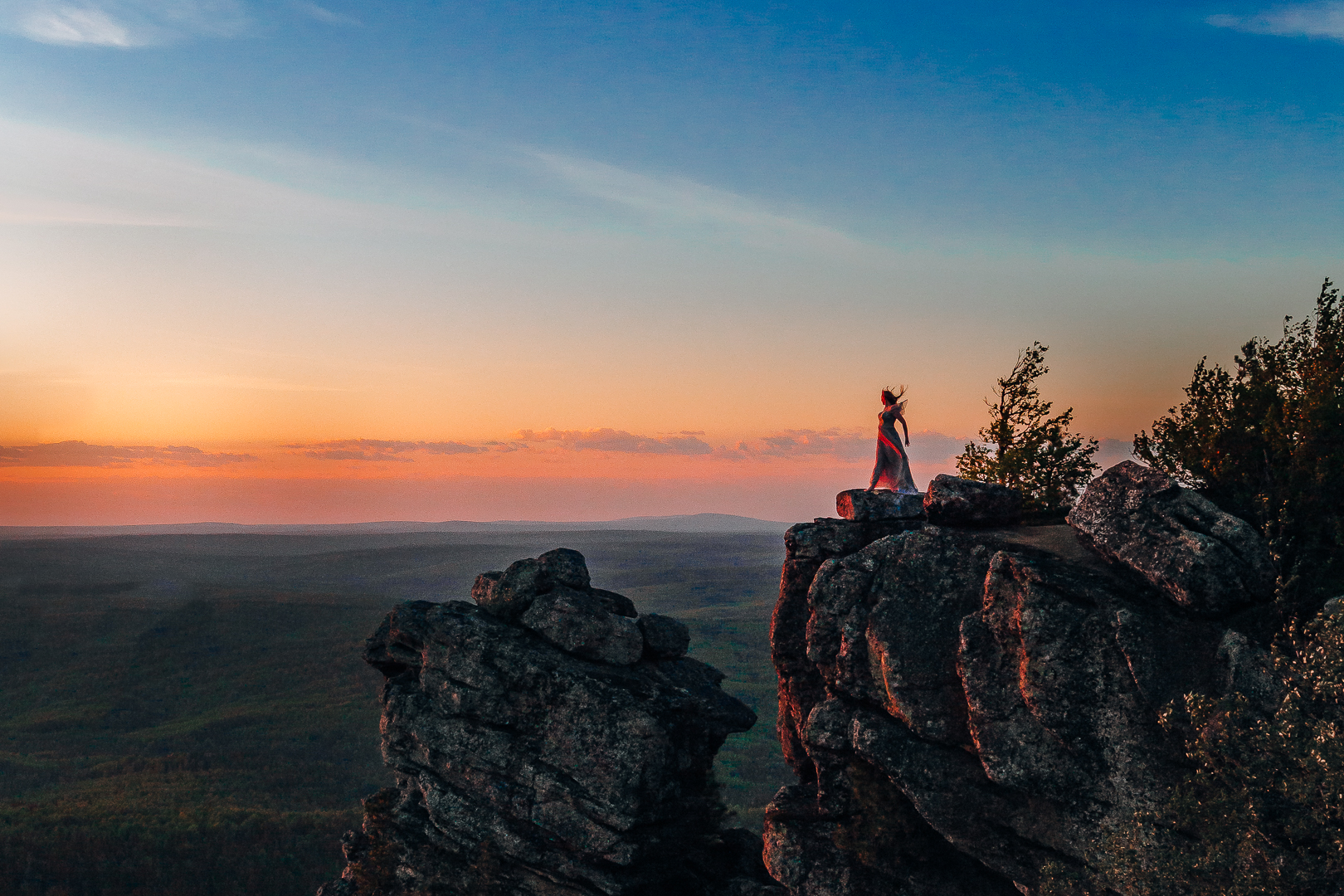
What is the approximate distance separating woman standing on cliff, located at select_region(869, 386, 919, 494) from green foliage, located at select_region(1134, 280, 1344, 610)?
10.3 m

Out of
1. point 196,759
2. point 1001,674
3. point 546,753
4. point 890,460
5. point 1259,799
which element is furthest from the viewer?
point 196,759

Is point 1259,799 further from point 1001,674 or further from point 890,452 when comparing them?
point 890,452

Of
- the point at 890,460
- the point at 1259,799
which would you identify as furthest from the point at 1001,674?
the point at 890,460

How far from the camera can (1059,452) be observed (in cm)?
4494

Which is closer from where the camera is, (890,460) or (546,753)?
(546,753)

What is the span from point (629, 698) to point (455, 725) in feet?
22.9

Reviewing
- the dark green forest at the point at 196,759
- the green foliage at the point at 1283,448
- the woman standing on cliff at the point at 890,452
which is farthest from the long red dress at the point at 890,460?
the dark green forest at the point at 196,759

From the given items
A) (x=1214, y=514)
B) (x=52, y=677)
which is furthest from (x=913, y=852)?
(x=52, y=677)

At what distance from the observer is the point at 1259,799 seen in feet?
69.2

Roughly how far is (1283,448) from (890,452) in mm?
12921

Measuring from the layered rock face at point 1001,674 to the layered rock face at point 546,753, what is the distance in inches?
182

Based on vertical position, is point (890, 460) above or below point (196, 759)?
above

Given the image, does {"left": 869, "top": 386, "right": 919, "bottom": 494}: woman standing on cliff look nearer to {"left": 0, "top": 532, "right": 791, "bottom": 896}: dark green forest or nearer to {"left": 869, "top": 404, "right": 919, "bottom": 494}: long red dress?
{"left": 869, "top": 404, "right": 919, "bottom": 494}: long red dress

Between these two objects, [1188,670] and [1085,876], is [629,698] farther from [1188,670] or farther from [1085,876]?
[1188,670]
